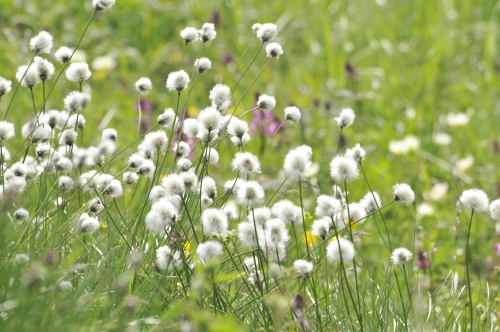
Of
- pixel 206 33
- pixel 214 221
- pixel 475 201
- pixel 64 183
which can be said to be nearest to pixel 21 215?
pixel 64 183

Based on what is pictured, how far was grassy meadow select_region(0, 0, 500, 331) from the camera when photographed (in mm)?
1909

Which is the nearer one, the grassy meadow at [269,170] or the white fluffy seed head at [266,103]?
the grassy meadow at [269,170]

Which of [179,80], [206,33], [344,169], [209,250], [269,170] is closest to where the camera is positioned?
[209,250]

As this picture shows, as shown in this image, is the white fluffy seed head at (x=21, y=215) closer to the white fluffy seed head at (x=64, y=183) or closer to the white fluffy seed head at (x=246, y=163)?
the white fluffy seed head at (x=64, y=183)

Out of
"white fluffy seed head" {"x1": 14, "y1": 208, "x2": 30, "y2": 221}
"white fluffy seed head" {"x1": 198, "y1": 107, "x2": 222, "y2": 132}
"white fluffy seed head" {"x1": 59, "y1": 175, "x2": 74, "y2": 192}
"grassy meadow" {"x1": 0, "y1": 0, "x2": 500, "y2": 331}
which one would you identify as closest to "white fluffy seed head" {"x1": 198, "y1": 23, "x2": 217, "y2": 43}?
"grassy meadow" {"x1": 0, "y1": 0, "x2": 500, "y2": 331}

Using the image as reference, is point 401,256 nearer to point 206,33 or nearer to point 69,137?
point 206,33

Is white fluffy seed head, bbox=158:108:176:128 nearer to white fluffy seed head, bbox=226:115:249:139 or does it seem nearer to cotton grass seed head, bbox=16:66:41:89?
white fluffy seed head, bbox=226:115:249:139

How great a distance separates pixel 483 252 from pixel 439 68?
7.58 feet

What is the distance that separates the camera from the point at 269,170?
14.5 ft

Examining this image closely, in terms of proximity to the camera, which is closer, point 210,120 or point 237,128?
point 210,120

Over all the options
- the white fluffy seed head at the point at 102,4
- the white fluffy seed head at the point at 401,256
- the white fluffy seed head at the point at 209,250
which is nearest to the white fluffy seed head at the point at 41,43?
the white fluffy seed head at the point at 102,4

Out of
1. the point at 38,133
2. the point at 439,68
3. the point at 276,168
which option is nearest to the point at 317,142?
the point at 276,168

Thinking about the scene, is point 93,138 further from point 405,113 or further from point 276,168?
point 405,113

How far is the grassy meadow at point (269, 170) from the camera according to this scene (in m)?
1.91
